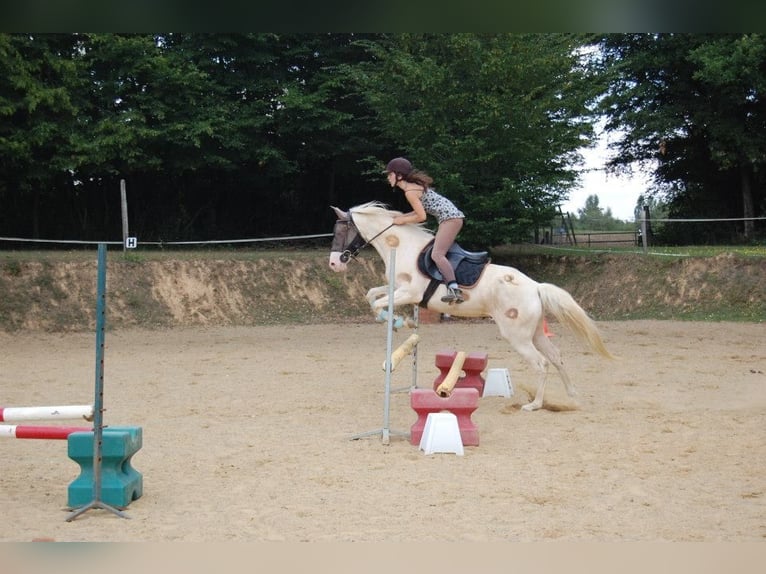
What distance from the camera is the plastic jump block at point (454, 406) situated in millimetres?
7254

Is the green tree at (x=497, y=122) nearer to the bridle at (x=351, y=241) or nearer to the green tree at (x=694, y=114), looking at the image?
the green tree at (x=694, y=114)

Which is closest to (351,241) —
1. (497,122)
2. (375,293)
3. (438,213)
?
(375,293)

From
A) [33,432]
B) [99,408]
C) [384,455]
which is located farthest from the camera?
[384,455]

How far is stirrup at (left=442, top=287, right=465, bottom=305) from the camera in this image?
29.4 feet

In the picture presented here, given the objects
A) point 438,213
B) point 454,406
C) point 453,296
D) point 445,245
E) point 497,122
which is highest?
point 497,122

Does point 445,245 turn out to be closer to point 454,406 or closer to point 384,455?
point 454,406

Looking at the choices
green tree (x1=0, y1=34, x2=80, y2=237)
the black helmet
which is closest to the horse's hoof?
the black helmet

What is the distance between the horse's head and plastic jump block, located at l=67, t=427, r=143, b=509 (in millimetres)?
4120

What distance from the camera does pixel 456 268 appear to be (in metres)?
9.07

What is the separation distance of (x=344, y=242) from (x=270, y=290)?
31.2 feet

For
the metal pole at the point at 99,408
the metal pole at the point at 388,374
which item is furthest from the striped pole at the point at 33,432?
the metal pole at the point at 388,374

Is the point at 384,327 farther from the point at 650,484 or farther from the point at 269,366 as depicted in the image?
the point at 650,484
